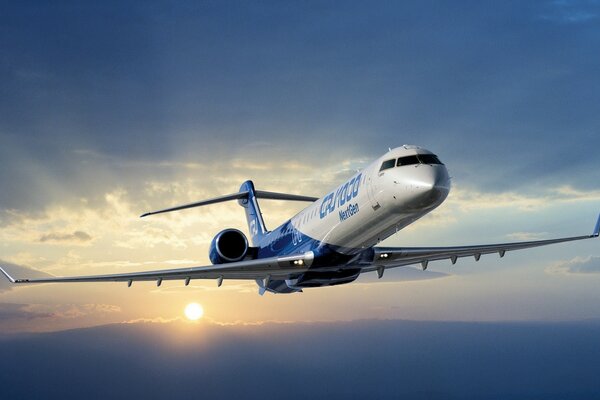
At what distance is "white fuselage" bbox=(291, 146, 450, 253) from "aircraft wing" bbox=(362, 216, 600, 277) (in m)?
3.52

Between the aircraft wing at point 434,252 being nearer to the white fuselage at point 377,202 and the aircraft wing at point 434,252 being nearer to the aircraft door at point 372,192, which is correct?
the white fuselage at point 377,202

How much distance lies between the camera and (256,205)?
41.5 m

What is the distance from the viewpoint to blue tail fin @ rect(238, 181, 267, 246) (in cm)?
3881

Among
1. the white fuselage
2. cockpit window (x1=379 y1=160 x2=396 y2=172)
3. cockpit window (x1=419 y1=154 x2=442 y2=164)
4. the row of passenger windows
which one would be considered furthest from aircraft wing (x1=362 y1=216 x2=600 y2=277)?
cockpit window (x1=419 y1=154 x2=442 y2=164)

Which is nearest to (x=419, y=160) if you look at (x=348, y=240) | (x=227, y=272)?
(x=348, y=240)

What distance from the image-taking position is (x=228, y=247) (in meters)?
31.5

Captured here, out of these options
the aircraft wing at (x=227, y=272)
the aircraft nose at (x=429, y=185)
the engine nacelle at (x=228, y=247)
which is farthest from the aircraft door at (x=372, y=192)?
the engine nacelle at (x=228, y=247)

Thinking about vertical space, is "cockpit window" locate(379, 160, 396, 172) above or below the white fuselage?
above

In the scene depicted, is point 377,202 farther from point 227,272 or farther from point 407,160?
point 227,272

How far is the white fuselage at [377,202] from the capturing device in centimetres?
1967

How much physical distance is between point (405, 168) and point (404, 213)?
5.28 ft

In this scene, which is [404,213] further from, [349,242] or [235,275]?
[235,275]

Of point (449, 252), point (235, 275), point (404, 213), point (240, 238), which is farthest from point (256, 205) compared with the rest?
point (404, 213)

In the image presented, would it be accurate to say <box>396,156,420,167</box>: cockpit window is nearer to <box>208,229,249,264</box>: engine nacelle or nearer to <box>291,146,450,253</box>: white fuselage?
<box>291,146,450,253</box>: white fuselage
